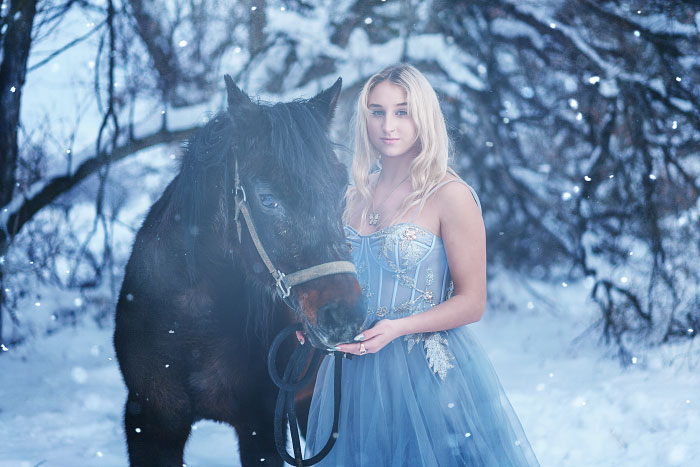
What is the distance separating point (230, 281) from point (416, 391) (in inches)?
32.8

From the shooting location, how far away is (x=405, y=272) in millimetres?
1756

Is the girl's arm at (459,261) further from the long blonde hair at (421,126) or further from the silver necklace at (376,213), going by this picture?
the silver necklace at (376,213)

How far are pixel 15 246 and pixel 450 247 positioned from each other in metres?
4.06

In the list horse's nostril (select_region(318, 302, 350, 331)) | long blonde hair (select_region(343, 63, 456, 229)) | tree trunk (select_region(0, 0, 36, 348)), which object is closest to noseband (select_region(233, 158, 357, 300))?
horse's nostril (select_region(318, 302, 350, 331))

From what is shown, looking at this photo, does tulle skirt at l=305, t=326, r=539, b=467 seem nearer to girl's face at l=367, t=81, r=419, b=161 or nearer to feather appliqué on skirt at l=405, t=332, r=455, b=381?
feather appliqué on skirt at l=405, t=332, r=455, b=381

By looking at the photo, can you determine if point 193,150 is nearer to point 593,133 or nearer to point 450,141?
point 450,141

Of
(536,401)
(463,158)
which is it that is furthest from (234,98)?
(463,158)

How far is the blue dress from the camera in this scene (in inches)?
64.4

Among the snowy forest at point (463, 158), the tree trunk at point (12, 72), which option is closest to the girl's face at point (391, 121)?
the snowy forest at point (463, 158)

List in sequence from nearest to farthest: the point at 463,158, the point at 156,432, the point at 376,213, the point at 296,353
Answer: the point at 296,353
the point at 376,213
the point at 156,432
the point at 463,158

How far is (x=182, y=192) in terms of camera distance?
1.82 meters

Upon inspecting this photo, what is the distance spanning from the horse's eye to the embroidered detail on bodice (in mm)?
292

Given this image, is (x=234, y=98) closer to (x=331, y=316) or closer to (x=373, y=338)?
(x=331, y=316)

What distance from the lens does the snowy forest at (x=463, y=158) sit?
4.02m
